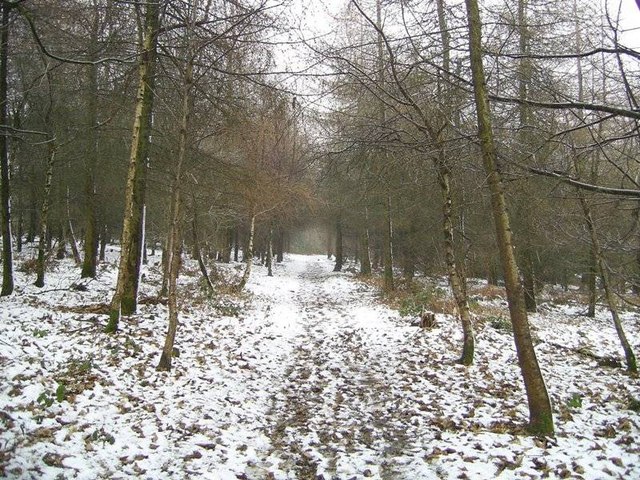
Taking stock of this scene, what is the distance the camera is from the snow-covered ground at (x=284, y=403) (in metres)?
4.70

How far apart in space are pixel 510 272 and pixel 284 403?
398cm

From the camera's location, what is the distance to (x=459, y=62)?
6.25 meters

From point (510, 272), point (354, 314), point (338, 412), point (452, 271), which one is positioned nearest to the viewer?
point (510, 272)

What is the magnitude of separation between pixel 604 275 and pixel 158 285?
14167mm

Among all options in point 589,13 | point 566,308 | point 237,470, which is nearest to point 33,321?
point 237,470

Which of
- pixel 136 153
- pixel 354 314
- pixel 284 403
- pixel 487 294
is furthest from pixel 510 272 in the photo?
pixel 487 294

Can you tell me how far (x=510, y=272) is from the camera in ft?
18.5

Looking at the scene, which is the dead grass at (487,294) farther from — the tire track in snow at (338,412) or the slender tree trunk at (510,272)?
the slender tree trunk at (510,272)

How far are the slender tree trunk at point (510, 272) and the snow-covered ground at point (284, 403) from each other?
407 millimetres

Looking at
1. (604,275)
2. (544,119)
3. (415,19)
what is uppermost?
(415,19)

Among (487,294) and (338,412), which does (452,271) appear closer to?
(338,412)

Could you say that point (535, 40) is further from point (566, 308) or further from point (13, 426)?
point (566, 308)

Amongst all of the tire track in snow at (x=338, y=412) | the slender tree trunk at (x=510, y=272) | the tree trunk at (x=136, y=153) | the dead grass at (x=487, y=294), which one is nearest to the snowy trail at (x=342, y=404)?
the tire track in snow at (x=338, y=412)

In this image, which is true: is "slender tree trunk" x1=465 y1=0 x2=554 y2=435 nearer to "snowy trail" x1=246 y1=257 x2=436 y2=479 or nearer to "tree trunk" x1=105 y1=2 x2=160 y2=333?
"snowy trail" x1=246 y1=257 x2=436 y2=479
